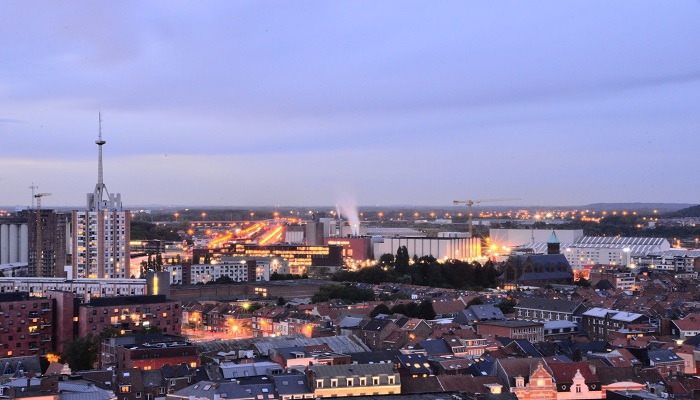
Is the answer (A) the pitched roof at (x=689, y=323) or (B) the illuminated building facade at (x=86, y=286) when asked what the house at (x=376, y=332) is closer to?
(A) the pitched roof at (x=689, y=323)

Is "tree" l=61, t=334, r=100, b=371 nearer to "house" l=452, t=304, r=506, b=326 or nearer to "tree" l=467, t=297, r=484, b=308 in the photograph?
"house" l=452, t=304, r=506, b=326

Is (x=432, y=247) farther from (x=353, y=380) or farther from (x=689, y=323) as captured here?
(x=353, y=380)

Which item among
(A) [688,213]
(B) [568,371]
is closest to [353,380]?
(B) [568,371]

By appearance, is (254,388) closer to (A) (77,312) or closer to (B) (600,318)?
(A) (77,312)

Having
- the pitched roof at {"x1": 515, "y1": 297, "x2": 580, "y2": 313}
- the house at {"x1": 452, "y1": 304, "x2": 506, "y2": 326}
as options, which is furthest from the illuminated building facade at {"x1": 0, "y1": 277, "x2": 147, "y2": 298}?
the pitched roof at {"x1": 515, "y1": 297, "x2": 580, "y2": 313}

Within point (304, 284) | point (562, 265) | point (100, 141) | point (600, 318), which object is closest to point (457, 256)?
point (562, 265)

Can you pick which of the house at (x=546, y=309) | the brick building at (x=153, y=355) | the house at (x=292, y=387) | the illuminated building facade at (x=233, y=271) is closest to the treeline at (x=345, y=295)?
the house at (x=546, y=309)
